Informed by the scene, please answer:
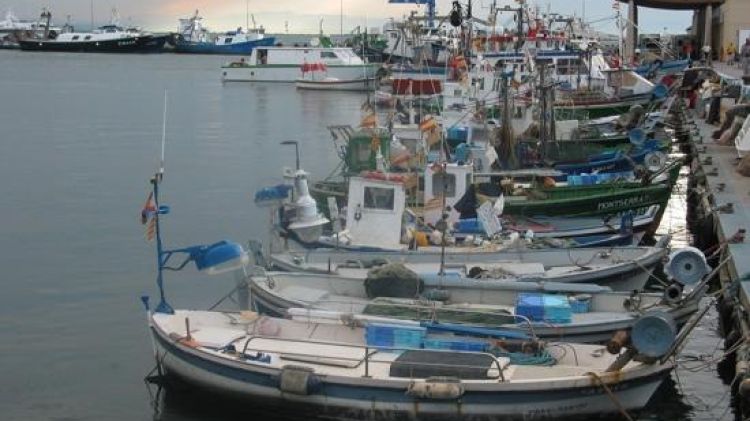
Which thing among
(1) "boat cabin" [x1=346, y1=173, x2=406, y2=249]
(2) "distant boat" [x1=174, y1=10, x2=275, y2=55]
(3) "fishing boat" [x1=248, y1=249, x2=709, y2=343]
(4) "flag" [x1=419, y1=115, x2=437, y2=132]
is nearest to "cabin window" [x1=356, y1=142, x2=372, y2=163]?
(4) "flag" [x1=419, y1=115, x2=437, y2=132]

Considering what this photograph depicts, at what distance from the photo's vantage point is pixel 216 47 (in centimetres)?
16025

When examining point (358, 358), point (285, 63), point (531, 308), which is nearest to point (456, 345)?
point (358, 358)

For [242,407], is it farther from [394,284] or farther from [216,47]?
[216,47]

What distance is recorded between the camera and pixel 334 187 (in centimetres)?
2553

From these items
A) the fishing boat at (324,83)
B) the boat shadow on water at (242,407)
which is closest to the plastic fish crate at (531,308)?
the boat shadow on water at (242,407)

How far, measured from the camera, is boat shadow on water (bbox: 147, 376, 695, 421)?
14734 millimetres

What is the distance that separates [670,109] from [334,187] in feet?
90.6

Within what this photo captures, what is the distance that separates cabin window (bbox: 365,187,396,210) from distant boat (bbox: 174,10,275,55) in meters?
130

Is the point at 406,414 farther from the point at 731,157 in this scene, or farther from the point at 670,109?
the point at 670,109

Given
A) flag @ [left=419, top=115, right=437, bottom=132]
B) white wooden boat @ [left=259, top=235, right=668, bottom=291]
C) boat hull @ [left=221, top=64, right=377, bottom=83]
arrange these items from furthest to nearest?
boat hull @ [left=221, top=64, right=377, bottom=83] → flag @ [left=419, top=115, right=437, bottom=132] → white wooden boat @ [left=259, top=235, right=668, bottom=291]

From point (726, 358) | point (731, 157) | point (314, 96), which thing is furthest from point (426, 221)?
point (314, 96)

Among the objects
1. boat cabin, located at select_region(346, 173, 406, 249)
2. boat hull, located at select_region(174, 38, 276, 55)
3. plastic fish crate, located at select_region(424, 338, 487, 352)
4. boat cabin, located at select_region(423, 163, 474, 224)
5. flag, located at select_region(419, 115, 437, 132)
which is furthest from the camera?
boat hull, located at select_region(174, 38, 276, 55)

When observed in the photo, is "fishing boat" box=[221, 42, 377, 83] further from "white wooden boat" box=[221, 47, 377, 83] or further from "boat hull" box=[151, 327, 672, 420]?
"boat hull" box=[151, 327, 672, 420]

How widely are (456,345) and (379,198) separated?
5.67m
